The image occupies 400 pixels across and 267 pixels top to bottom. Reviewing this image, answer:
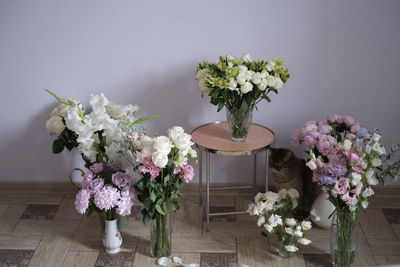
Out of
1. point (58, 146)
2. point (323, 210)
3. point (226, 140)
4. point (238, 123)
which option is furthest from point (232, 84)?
point (58, 146)

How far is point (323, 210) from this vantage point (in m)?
2.93

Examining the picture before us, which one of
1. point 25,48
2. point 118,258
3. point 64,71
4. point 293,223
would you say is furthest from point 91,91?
point 293,223

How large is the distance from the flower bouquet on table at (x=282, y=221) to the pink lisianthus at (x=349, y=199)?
280 mm

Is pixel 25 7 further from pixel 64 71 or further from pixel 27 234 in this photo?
pixel 27 234

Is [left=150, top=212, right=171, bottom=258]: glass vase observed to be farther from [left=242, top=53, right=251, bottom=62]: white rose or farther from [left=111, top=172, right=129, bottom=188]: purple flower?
[left=242, top=53, right=251, bottom=62]: white rose

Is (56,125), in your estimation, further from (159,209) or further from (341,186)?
(341,186)

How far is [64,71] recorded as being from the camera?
10.3 ft

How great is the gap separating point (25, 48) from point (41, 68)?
0.47ft

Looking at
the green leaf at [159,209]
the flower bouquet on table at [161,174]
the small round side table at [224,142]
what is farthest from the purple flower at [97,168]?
the small round side table at [224,142]

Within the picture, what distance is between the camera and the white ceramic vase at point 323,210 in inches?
115

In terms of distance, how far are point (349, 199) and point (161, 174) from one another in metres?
0.86

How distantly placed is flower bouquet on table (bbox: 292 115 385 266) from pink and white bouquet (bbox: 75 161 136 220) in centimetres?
89

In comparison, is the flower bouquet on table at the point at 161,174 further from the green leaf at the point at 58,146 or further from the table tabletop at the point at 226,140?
the green leaf at the point at 58,146

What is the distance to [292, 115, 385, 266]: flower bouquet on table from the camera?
7.93ft
